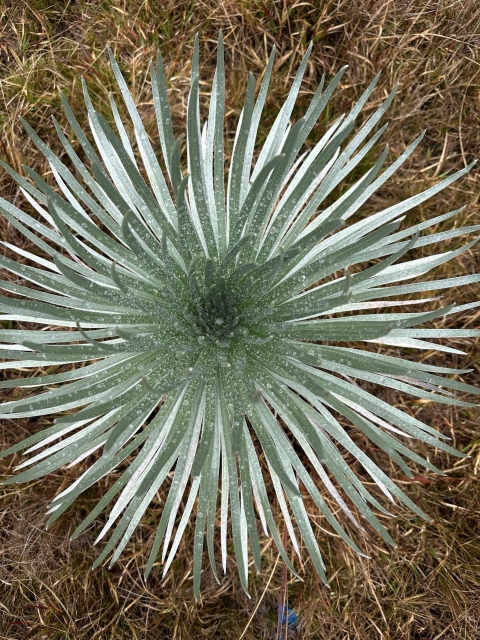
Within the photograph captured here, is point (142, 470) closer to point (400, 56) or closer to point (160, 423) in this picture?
point (160, 423)

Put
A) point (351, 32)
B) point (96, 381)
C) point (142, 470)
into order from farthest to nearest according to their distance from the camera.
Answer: point (351, 32), point (142, 470), point (96, 381)

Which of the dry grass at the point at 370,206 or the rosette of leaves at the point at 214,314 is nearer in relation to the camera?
the rosette of leaves at the point at 214,314

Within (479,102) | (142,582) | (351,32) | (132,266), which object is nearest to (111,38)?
(351,32)

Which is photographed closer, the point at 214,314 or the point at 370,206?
the point at 214,314

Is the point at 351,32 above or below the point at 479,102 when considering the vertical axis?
above

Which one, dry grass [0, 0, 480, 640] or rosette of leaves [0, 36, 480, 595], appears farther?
dry grass [0, 0, 480, 640]

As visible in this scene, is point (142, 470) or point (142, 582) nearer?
point (142, 470)

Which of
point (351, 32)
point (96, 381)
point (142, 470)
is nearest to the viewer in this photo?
point (96, 381)

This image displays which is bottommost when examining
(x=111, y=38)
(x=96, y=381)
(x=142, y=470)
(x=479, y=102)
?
(x=142, y=470)
